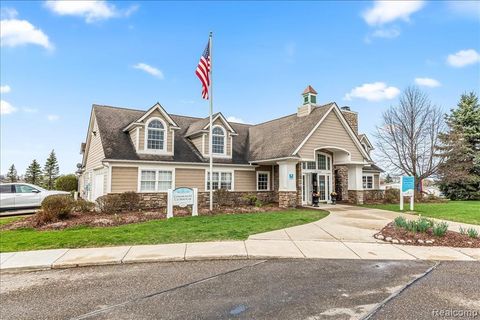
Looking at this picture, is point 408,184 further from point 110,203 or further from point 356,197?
point 110,203

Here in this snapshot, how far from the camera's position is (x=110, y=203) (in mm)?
14242

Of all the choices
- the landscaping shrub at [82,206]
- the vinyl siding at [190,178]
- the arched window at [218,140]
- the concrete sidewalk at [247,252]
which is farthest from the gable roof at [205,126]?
the concrete sidewalk at [247,252]

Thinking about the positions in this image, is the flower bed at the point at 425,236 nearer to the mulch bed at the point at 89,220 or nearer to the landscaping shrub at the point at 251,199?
the mulch bed at the point at 89,220

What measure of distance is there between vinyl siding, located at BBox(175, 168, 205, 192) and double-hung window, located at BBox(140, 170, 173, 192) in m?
0.52

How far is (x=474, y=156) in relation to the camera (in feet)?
90.4

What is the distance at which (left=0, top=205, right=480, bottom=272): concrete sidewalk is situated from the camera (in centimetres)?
650

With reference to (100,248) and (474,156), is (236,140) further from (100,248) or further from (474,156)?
(474,156)

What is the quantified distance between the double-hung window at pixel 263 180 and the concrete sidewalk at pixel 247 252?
1179 cm

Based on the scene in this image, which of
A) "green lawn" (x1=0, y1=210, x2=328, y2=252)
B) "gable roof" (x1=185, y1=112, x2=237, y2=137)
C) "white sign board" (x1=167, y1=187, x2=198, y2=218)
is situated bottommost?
"green lawn" (x1=0, y1=210, x2=328, y2=252)

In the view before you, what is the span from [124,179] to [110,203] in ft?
6.10

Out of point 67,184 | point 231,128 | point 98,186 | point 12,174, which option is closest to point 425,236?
point 231,128

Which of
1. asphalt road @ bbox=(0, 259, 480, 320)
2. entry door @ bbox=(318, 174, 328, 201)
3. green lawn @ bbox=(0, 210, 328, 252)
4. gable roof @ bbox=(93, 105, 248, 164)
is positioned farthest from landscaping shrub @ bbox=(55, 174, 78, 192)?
asphalt road @ bbox=(0, 259, 480, 320)

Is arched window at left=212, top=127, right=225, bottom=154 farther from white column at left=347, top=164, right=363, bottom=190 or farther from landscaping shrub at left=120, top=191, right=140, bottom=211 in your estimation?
white column at left=347, top=164, right=363, bottom=190

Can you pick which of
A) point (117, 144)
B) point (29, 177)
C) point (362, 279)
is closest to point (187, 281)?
point (362, 279)
